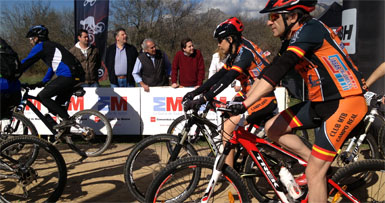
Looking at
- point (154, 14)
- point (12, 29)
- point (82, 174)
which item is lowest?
point (82, 174)

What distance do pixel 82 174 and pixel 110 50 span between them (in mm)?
3653

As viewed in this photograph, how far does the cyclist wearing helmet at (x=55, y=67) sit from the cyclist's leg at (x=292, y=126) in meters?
3.84

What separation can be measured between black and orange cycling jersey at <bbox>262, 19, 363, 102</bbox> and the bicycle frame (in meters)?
0.64

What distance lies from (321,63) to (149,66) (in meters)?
5.12

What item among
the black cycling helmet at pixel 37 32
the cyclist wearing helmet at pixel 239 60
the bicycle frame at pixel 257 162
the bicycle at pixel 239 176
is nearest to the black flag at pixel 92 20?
the black cycling helmet at pixel 37 32

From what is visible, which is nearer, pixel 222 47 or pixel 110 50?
pixel 222 47

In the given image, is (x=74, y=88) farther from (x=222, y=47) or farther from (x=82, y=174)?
(x=222, y=47)

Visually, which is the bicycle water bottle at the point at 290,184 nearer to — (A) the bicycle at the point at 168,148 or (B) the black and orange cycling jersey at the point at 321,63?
(B) the black and orange cycling jersey at the point at 321,63

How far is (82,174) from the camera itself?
518 centimetres

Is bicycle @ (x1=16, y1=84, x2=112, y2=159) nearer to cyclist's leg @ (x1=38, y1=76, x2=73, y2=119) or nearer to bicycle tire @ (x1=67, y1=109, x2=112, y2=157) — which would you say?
bicycle tire @ (x1=67, y1=109, x2=112, y2=157)

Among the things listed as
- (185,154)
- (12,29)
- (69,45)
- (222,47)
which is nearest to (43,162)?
(185,154)

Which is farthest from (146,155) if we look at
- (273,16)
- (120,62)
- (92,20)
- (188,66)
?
(92,20)

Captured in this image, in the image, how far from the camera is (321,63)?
284cm

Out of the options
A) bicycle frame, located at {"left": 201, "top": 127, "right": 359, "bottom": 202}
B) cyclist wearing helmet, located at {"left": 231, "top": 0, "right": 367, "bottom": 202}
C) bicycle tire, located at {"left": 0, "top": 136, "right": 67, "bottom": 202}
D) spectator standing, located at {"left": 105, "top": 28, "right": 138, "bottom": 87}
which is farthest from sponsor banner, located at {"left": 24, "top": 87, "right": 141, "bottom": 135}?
cyclist wearing helmet, located at {"left": 231, "top": 0, "right": 367, "bottom": 202}
